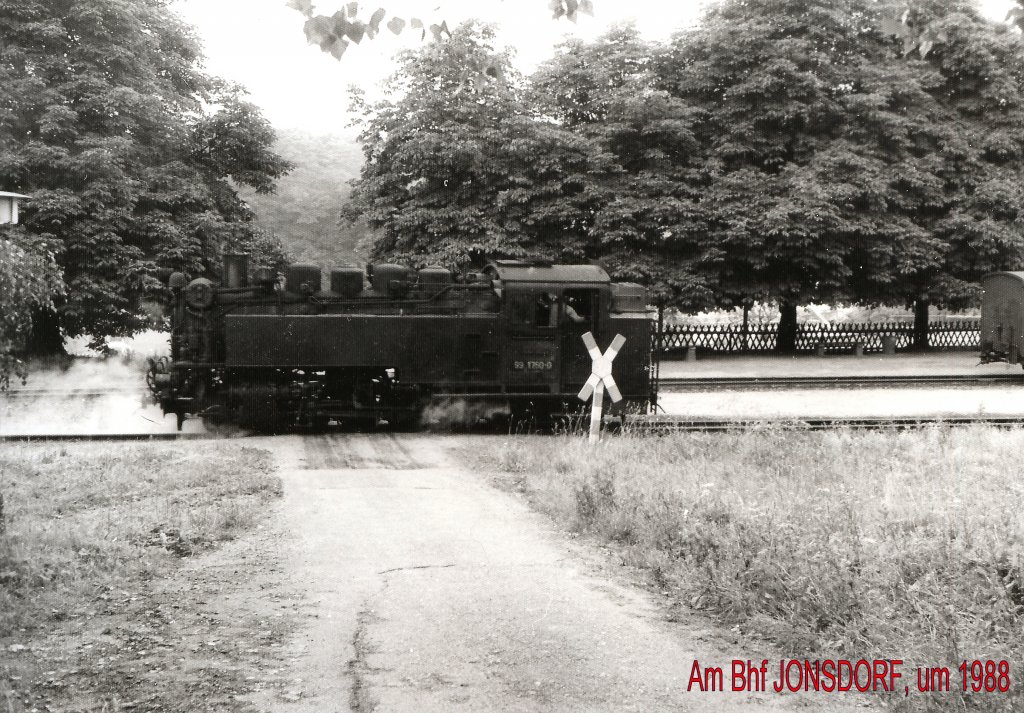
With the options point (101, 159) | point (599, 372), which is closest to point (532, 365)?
point (599, 372)

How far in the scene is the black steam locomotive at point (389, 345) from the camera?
14289 millimetres

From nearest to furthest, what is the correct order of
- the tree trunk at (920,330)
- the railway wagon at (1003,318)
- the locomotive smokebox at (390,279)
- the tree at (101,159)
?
the locomotive smokebox at (390,279) < the tree at (101,159) < the railway wagon at (1003,318) < the tree trunk at (920,330)

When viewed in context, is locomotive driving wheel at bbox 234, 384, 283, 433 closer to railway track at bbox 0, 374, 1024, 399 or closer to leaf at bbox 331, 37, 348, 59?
railway track at bbox 0, 374, 1024, 399

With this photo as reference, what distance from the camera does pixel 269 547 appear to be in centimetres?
717

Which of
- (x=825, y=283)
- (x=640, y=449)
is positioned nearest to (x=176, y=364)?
(x=640, y=449)

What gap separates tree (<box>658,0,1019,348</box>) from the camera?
27344 millimetres

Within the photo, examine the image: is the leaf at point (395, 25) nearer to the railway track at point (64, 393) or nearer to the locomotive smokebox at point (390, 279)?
the locomotive smokebox at point (390, 279)

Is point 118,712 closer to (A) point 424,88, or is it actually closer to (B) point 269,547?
(B) point 269,547

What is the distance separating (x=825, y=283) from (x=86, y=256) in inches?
783

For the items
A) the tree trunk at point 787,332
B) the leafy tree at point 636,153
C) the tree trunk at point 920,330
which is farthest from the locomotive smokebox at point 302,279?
the tree trunk at point 920,330

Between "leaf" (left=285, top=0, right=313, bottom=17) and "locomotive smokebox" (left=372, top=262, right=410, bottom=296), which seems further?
"locomotive smokebox" (left=372, top=262, right=410, bottom=296)

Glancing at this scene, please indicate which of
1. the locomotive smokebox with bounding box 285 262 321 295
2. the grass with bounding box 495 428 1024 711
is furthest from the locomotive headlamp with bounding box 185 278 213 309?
the grass with bounding box 495 428 1024 711

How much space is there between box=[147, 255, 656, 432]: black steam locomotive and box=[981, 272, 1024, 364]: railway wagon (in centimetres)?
1307

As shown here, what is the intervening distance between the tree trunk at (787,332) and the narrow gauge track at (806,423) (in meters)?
14.9
